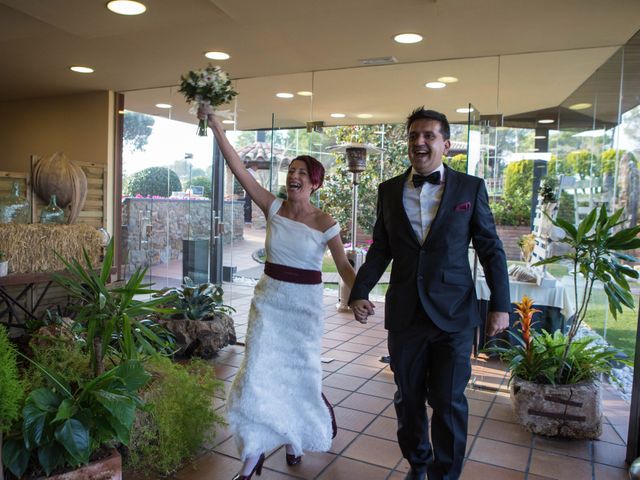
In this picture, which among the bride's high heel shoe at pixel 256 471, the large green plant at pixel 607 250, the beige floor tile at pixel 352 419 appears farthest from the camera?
the beige floor tile at pixel 352 419

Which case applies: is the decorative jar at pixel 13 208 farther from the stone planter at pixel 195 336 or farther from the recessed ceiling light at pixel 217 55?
the recessed ceiling light at pixel 217 55

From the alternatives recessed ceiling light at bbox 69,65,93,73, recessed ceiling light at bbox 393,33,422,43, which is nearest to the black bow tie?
recessed ceiling light at bbox 393,33,422,43

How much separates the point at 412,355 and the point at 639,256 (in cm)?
225

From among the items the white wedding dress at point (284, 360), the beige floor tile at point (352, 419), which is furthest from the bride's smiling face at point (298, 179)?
the beige floor tile at point (352, 419)

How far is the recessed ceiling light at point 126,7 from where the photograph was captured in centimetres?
367

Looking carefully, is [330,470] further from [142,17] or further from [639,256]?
[142,17]

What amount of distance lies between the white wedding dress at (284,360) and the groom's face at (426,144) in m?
0.62

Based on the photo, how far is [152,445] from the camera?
2.79 m

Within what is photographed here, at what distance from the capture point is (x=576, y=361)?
3576 millimetres

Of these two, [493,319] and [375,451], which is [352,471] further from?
[493,319]

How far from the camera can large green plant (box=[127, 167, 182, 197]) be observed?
23.9ft

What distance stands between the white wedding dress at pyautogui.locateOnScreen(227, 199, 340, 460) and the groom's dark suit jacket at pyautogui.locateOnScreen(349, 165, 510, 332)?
0.48m

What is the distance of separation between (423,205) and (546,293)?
2.85 m

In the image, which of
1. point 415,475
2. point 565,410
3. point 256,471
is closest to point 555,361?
point 565,410
